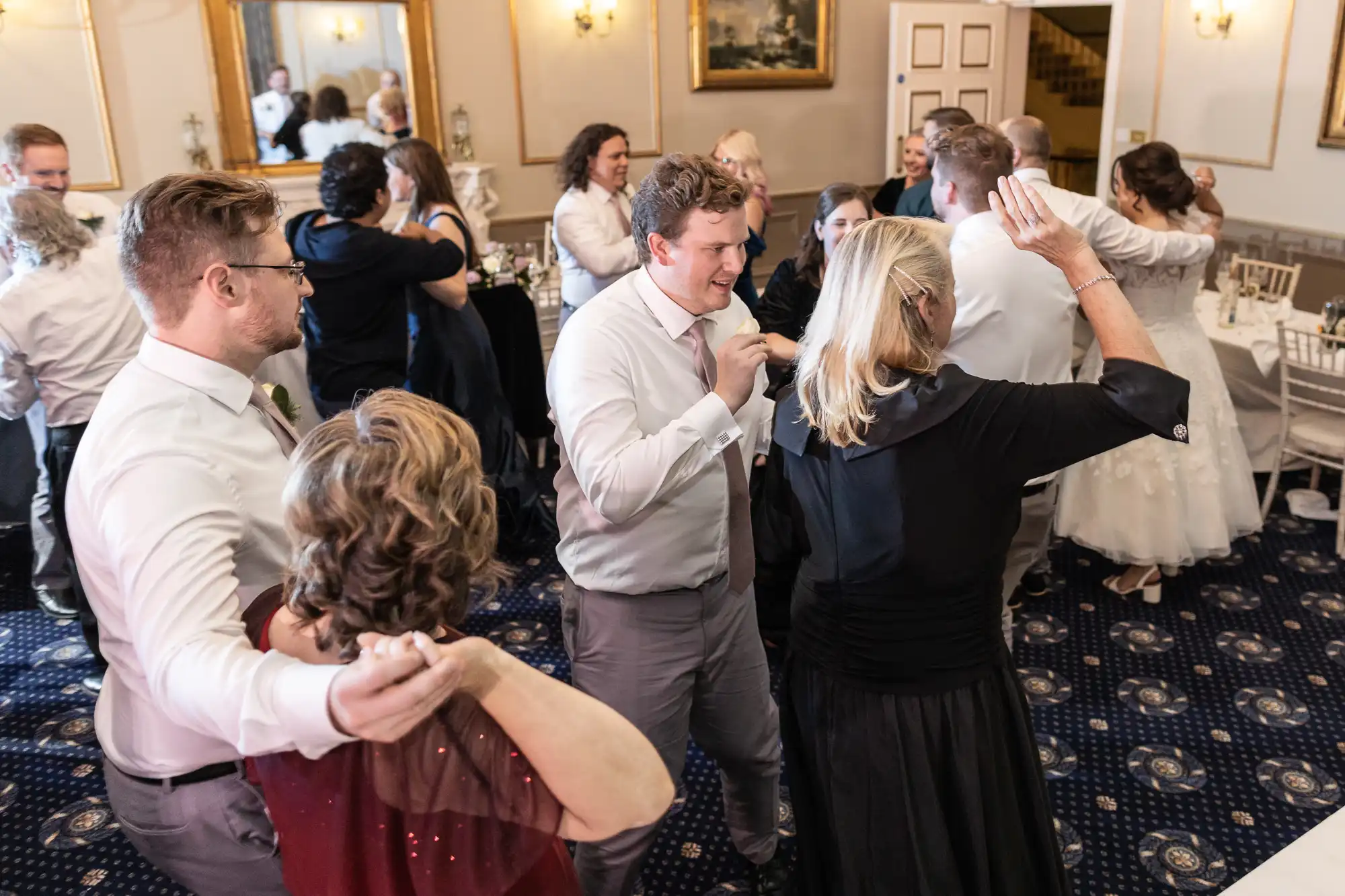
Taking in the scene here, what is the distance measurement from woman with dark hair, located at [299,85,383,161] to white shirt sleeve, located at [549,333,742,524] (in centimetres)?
500

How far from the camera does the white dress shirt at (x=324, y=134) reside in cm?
626

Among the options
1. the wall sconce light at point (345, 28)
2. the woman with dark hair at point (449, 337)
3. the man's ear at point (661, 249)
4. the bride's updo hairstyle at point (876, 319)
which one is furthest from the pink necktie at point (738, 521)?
the wall sconce light at point (345, 28)

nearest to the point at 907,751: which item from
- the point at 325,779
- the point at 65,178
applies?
the point at 325,779

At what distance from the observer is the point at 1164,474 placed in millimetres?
3713

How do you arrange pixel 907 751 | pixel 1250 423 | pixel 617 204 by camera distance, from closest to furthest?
pixel 907 751, pixel 617 204, pixel 1250 423

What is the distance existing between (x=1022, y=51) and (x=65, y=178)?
7.15 m

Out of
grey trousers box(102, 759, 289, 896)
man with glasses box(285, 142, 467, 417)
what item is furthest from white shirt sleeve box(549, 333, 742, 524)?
man with glasses box(285, 142, 467, 417)

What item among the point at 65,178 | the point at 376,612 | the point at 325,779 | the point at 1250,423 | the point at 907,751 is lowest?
the point at 1250,423

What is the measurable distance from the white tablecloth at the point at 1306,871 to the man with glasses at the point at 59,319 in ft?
10.3

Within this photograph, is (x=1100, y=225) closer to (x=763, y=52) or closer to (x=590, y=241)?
(x=590, y=241)

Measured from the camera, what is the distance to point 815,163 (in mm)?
8211

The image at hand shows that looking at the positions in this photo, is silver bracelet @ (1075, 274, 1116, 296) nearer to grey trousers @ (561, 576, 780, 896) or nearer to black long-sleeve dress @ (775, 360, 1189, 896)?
black long-sleeve dress @ (775, 360, 1189, 896)

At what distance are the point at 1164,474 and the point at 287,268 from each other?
321 cm

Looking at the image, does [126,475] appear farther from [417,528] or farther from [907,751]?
[907,751]
